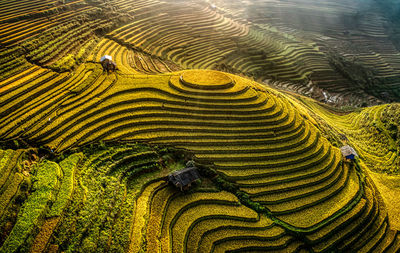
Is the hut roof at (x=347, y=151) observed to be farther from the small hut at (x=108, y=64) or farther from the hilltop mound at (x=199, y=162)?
the small hut at (x=108, y=64)

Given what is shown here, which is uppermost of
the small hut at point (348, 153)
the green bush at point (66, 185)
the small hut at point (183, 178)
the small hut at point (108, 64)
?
the small hut at point (108, 64)

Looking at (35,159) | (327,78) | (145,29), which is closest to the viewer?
(35,159)

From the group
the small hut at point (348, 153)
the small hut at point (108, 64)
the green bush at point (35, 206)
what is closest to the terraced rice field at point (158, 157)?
the green bush at point (35, 206)

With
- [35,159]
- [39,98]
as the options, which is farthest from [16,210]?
[39,98]

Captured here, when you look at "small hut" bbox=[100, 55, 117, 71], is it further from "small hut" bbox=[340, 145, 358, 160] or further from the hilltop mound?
"small hut" bbox=[340, 145, 358, 160]

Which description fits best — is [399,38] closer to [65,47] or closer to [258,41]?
[258,41]

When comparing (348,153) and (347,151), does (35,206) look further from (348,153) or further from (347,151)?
(347,151)

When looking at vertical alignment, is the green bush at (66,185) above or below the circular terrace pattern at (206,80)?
below
